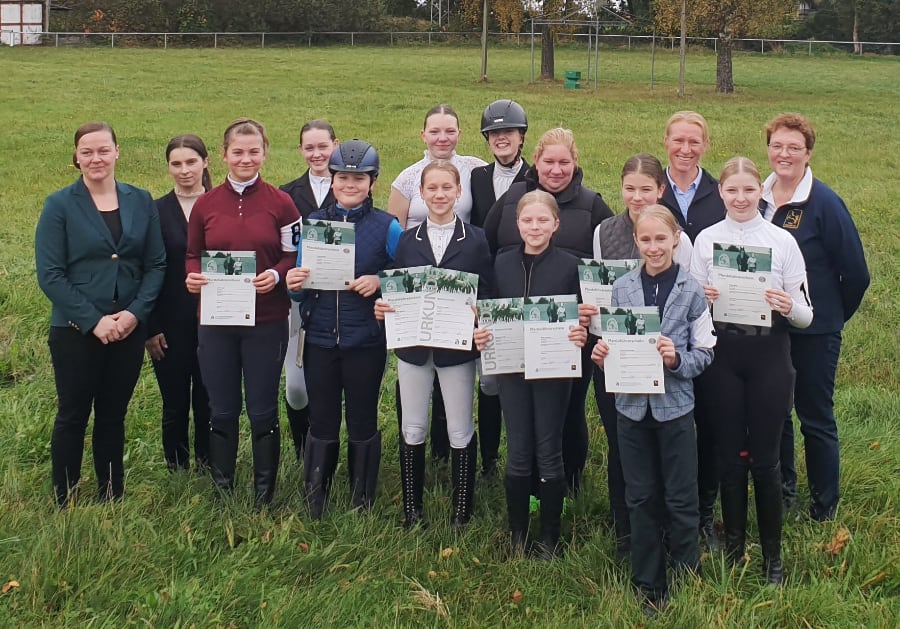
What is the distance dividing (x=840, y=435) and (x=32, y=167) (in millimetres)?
15261

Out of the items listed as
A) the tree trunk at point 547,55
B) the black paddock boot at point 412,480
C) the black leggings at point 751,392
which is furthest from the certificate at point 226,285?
the tree trunk at point 547,55

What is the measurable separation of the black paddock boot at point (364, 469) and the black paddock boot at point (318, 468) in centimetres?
13

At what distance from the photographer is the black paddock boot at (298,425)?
6.27m

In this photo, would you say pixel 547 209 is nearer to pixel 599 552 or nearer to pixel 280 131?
pixel 599 552

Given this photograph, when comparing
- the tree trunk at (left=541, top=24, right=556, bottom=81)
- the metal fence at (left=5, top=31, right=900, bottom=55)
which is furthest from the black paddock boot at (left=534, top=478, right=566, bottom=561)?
the metal fence at (left=5, top=31, right=900, bottom=55)

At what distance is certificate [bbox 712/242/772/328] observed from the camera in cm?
→ 450

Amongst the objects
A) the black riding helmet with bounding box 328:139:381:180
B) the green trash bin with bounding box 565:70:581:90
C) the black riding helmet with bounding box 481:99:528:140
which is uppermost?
the green trash bin with bounding box 565:70:581:90

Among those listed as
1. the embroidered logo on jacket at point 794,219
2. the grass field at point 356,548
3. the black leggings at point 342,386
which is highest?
the embroidered logo on jacket at point 794,219

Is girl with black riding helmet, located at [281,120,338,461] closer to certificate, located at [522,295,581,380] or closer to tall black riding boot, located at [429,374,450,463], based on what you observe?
tall black riding boot, located at [429,374,450,463]

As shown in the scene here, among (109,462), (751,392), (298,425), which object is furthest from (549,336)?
(109,462)

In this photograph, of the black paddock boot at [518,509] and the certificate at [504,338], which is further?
the black paddock boot at [518,509]

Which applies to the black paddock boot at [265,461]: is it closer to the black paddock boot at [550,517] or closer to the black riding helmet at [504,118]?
the black paddock boot at [550,517]

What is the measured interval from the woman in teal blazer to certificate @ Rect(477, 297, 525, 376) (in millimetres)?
1924

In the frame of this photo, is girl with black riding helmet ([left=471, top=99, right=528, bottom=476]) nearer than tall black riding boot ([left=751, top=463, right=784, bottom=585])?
No
